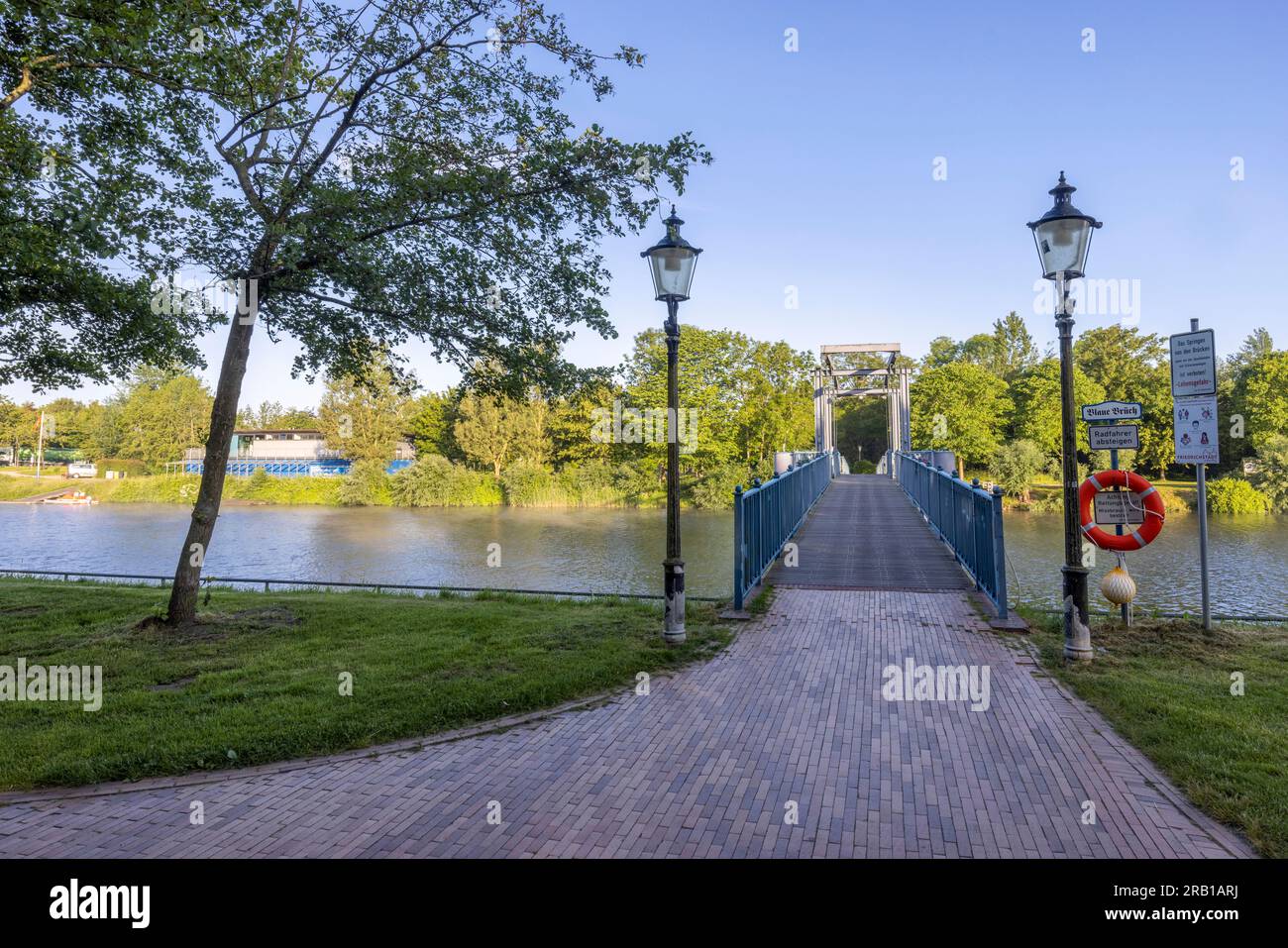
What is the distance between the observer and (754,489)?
30.6 feet

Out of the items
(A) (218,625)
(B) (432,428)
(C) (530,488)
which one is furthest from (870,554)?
(B) (432,428)

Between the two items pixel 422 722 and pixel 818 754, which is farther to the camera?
pixel 422 722

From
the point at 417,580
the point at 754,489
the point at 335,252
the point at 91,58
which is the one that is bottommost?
the point at 417,580

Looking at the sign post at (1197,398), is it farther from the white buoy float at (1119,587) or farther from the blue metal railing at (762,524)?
the blue metal railing at (762,524)

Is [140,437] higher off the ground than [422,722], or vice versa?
[140,437]

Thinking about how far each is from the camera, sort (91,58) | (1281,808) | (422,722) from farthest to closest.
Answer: (91,58), (422,722), (1281,808)

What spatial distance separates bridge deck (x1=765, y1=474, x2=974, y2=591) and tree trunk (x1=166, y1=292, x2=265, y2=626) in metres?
7.24

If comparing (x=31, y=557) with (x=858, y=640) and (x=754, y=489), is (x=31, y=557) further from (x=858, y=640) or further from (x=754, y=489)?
(x=858, y=640)

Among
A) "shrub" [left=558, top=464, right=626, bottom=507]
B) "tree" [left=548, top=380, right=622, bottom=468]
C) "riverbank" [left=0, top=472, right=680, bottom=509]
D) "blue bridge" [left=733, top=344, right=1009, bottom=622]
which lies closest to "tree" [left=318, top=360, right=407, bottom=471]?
"riverbank" [left=0, top=472, right=680, bottom=509]

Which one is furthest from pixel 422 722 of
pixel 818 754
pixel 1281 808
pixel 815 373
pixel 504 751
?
pixel 815 373

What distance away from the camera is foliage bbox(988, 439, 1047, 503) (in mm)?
38781

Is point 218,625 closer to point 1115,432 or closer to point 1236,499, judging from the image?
point 1115,432
